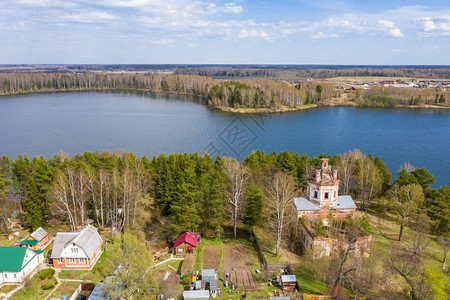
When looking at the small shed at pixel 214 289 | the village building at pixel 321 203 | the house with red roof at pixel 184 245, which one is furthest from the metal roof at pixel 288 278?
the house with red roof at pixel 184 245

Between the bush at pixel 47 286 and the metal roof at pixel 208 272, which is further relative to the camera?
the metal roof at pixel 208 272

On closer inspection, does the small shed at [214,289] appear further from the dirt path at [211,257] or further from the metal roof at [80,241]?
the metal roof at [80,241]

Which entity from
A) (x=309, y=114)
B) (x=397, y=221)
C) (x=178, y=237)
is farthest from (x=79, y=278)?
(x=309, y=114)

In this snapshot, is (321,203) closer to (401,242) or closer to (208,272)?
(401,242)

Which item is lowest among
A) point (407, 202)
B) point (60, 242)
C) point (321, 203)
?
point (60, 242)

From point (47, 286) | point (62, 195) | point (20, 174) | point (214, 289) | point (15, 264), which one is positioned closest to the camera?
point (214, 289)

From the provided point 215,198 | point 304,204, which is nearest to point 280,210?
point 304,204

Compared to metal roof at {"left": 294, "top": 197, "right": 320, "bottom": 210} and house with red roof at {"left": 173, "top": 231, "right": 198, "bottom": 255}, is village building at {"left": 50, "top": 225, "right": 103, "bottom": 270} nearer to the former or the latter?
house with red roof at {"left": 173, "top": 231, "right": 198, "bottom": 255}
